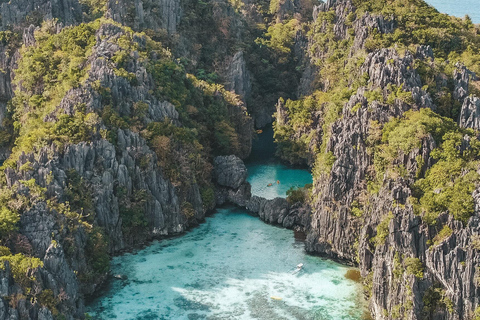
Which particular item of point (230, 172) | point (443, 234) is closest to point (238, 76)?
point (230, 172)

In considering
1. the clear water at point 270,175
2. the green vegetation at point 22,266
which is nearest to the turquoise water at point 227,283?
the green vegetation at point 22,266

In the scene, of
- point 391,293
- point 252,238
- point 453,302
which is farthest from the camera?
point 252,238

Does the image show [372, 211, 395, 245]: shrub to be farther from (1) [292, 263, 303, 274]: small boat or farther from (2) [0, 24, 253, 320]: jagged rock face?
(2) [0, 24, 253, 320]: jagged rock face

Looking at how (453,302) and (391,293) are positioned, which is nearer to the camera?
(453,302)

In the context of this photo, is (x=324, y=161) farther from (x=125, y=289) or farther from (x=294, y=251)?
(x=125, y=289)

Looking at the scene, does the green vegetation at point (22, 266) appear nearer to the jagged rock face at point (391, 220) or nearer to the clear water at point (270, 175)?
the jagged rock face at point (391, 220)

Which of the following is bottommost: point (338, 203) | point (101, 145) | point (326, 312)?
point (326, 312)

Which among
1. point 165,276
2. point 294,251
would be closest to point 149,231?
point 165,276
